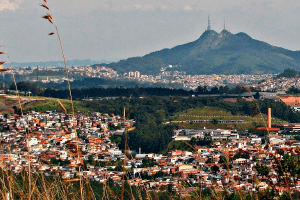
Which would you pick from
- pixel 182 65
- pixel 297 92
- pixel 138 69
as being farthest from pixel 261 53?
pixel 297 92

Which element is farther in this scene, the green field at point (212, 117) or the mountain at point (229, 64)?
the mountain at point (229, 64)

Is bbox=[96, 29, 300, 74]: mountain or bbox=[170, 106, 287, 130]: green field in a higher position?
bbox=[96, 29, 300, 74]: mountain

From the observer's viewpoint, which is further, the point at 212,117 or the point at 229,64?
the point at 229,64

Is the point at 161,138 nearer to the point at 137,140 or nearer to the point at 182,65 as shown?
the point at 137,140

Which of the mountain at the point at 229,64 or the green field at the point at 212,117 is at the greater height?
the mountain at the point at 229,64

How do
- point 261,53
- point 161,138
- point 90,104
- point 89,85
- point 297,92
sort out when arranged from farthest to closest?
point 261,53 → point 89,85 → point 297,92 → point 90,104 → point 161,138

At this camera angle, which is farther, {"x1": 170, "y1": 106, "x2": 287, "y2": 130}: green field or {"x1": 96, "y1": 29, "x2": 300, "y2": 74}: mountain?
{"x1": 96, "y1": 29, "x2": 300, "y2": 74}: mountain

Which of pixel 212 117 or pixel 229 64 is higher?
pixel 229 64

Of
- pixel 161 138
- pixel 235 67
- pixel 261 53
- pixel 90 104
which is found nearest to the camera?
pixel 161 138

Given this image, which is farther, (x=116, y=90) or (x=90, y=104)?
(x=116, y=90)
